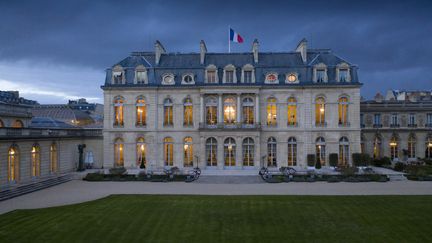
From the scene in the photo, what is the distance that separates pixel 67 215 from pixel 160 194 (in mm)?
7764

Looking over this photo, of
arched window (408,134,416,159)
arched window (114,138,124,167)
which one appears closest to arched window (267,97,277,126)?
arched window (114,138,124,167)

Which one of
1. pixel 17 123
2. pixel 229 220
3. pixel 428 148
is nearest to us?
pixel 229 220

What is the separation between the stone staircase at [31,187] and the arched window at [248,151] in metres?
20.5

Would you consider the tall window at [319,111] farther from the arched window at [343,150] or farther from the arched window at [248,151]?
the arched window at [248,151]

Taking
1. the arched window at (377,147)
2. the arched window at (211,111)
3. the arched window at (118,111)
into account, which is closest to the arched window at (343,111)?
the arched window at (377,147)

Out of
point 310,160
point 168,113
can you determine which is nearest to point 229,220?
point 310,160

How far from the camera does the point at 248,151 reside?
132ft

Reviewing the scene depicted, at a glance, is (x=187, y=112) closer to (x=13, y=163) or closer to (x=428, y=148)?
(x=13, y=163)

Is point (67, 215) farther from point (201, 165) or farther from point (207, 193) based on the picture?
point (201, 165)

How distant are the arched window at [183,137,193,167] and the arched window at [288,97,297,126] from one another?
43.1 feet

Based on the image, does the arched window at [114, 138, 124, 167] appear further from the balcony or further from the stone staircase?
the balcony

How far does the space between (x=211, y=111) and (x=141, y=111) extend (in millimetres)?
9270

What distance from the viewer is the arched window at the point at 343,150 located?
40562mm

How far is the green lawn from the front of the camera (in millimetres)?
15383
